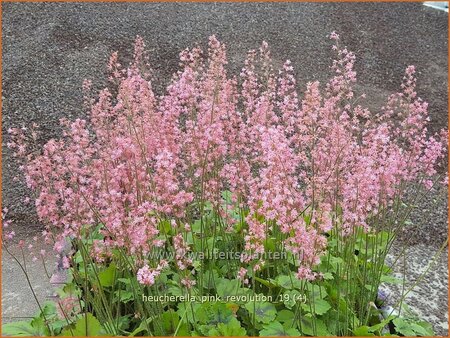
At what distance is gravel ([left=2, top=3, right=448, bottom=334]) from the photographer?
6.17m

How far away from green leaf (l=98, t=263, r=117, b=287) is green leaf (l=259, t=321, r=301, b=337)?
93 centimetres

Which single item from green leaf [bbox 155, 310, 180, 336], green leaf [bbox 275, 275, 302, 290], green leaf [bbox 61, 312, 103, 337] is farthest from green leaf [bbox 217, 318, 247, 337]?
green leaf [bbox 61, 312, 103, 337]

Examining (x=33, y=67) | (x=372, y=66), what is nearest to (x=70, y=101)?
(x=33, y=67)

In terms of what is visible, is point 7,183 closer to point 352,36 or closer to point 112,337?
point 112,337

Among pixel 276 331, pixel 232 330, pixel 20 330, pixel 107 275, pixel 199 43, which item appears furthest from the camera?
pixel 199 43

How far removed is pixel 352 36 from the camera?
30.1 ft

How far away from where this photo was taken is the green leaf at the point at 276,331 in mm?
2541

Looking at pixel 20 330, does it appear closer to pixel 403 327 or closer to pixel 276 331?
pixel 276 331

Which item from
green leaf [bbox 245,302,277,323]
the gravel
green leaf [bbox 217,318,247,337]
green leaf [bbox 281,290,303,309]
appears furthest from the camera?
the gravel

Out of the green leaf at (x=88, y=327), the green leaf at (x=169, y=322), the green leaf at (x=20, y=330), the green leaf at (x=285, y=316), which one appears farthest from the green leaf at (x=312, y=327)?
the green leaf at (x=20, y=330)

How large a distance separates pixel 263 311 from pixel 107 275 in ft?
3.07

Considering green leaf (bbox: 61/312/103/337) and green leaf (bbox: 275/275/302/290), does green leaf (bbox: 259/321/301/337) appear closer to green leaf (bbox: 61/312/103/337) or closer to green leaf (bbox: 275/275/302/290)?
green leaf (bbox: 275/275/302/290)

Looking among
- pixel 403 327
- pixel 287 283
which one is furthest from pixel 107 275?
pixel 403 327

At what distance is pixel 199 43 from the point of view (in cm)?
793
